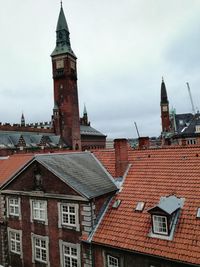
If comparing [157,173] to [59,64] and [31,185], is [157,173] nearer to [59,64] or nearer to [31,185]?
[31,185]

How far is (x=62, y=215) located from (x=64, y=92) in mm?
67477

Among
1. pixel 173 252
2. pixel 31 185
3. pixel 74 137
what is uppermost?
pixel 74 137

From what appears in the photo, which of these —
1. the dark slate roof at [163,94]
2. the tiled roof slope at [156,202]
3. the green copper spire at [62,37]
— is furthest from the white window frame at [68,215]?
the dark slate roof at [163,94]

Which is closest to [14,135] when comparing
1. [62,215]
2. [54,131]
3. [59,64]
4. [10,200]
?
[54,131]

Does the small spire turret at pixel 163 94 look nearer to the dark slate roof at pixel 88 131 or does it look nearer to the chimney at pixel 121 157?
the dark slate roof at pixel 88 131

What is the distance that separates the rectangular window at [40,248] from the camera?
19.2 meters

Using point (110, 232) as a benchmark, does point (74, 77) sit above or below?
above

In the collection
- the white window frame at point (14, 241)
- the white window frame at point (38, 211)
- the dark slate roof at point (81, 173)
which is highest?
the dark slate roof at point (81, 173)

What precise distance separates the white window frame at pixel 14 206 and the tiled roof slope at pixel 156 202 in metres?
7.81

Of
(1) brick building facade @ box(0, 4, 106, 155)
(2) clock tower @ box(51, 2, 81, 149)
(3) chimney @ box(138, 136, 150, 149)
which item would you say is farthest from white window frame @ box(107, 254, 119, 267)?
(2) clock tower @ box(51, 2, 81, 149)

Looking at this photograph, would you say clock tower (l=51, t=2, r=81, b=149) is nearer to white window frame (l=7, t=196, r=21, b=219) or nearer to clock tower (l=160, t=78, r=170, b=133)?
clock tower (l=160, t=78, r=170, b=133)

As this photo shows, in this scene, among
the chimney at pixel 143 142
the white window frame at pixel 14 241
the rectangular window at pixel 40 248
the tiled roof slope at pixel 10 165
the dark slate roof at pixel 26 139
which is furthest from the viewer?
the dark slate roof at pixel 26 139

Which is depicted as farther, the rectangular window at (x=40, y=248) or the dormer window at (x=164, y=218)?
the rectangular window at (x=40, y=248)

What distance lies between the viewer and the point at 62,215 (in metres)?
18.5
